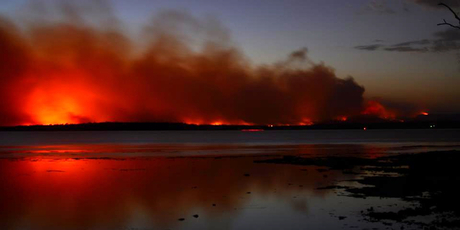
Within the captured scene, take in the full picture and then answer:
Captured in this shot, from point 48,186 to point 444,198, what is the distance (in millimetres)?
23449

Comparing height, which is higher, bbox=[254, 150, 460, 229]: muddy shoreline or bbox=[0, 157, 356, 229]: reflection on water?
bbox=[254, 150, 460, 229]: muddy shoreline

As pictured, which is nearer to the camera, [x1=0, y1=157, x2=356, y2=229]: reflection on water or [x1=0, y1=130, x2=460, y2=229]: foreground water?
[x1=0, y1=130, x2=460, y2=229]: foreground water

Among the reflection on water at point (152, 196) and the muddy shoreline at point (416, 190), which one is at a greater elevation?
the muddy shoreline at point (416, 190)

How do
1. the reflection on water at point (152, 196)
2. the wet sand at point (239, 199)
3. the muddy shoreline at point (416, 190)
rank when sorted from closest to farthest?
the muddy shoreline at point (416, 190) < the wet sand at point (239, 199) < the reflection on water at point (152, 196)

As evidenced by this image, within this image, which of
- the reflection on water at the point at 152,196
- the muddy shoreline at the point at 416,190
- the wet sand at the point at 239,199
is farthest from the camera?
the reflection on water at the point at 152,196

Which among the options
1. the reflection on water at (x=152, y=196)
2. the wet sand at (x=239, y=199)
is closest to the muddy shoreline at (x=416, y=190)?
the wet sand at (x=239, y=199)

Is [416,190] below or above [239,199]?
above

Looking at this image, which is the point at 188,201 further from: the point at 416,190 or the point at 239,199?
the point at 416,190

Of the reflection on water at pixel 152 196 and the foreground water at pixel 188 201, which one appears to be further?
the reflection on water at pixel 152 196

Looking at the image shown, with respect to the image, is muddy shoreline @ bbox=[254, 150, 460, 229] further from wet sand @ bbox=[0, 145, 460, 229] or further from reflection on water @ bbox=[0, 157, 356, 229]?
reflection on water @ bbox=[0, 157, 356, 229]

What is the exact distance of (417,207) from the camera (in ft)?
63.0

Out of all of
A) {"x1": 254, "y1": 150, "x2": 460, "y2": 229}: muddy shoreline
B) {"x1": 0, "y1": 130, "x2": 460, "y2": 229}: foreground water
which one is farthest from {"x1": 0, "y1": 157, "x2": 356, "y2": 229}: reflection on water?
{"x1": 254, "y1": 150, "x2": 460, "y2": 229}: muddy shoreline

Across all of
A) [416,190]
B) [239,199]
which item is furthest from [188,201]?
[416,190]

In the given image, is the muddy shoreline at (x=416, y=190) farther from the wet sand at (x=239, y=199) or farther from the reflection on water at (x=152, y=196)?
the reflection on water at (x=152, y=196)
